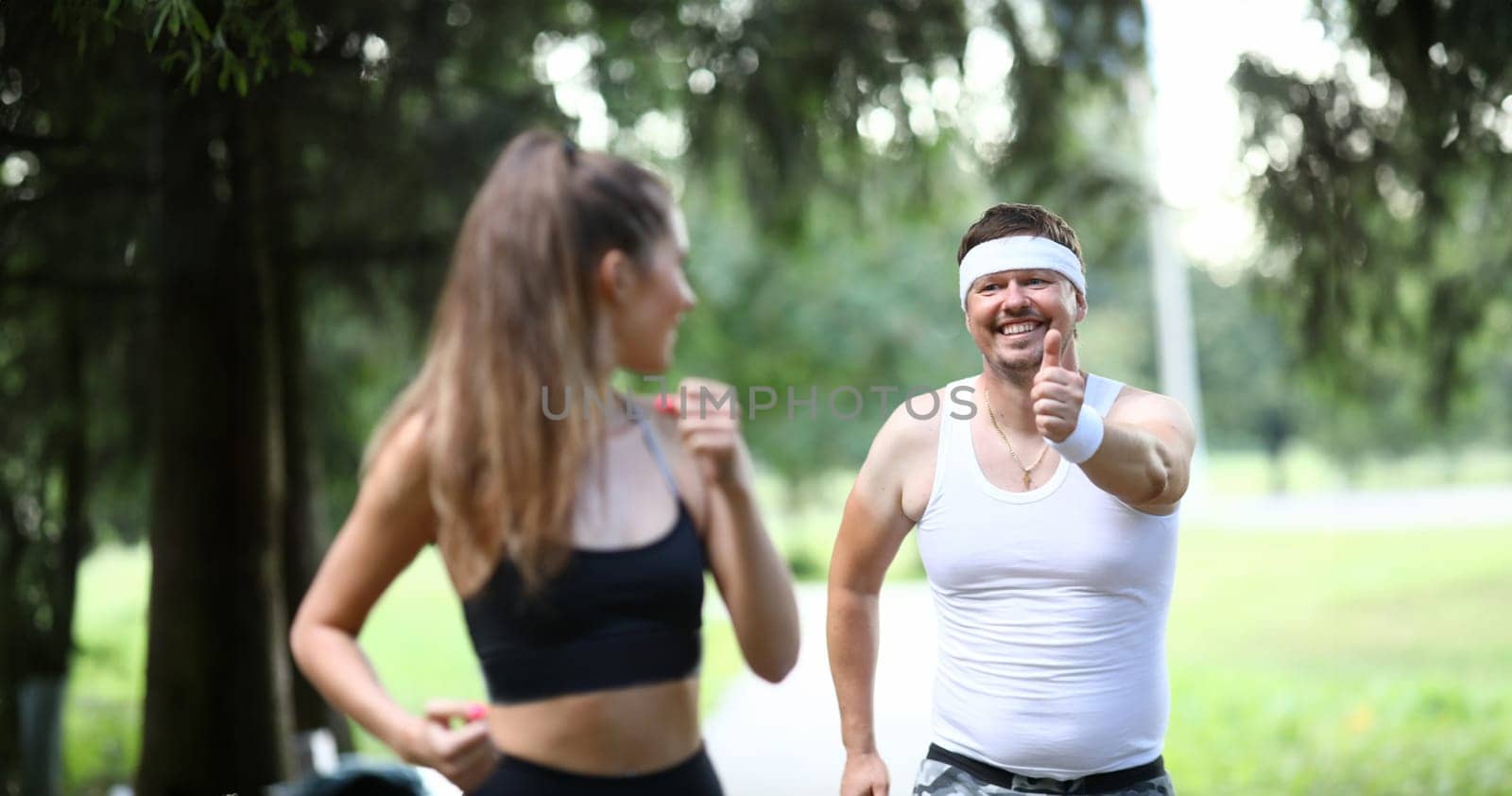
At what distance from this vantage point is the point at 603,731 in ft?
5.75

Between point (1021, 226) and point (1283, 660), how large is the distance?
6611 millimetres

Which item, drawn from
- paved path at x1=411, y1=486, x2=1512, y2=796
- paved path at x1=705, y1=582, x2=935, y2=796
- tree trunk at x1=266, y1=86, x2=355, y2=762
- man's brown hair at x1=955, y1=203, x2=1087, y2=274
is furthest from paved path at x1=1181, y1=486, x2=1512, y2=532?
tree trunk at x1=266, y1=86, x2=355, y2=762

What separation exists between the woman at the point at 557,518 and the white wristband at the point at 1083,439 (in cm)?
39

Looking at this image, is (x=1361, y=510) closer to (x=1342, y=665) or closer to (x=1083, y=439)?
(x=1342, y=665)

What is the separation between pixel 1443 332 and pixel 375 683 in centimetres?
445

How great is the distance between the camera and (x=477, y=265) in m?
1.80

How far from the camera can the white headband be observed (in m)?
1.89

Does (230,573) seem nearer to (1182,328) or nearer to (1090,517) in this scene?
(1090,517)

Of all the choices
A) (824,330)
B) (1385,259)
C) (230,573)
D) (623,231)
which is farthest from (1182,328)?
(824,330)

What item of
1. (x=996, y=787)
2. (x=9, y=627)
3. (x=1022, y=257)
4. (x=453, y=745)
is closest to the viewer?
(x=453, y=745)

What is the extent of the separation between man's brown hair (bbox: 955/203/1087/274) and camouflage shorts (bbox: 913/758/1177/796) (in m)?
0.74

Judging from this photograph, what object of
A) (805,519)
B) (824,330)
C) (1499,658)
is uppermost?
(824,330)

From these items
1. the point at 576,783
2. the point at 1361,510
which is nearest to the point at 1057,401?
the point at 576,783

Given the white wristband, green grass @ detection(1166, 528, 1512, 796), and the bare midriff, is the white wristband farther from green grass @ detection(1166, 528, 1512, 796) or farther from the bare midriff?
green grass @ detection(1166, 528, 1512, 796)
